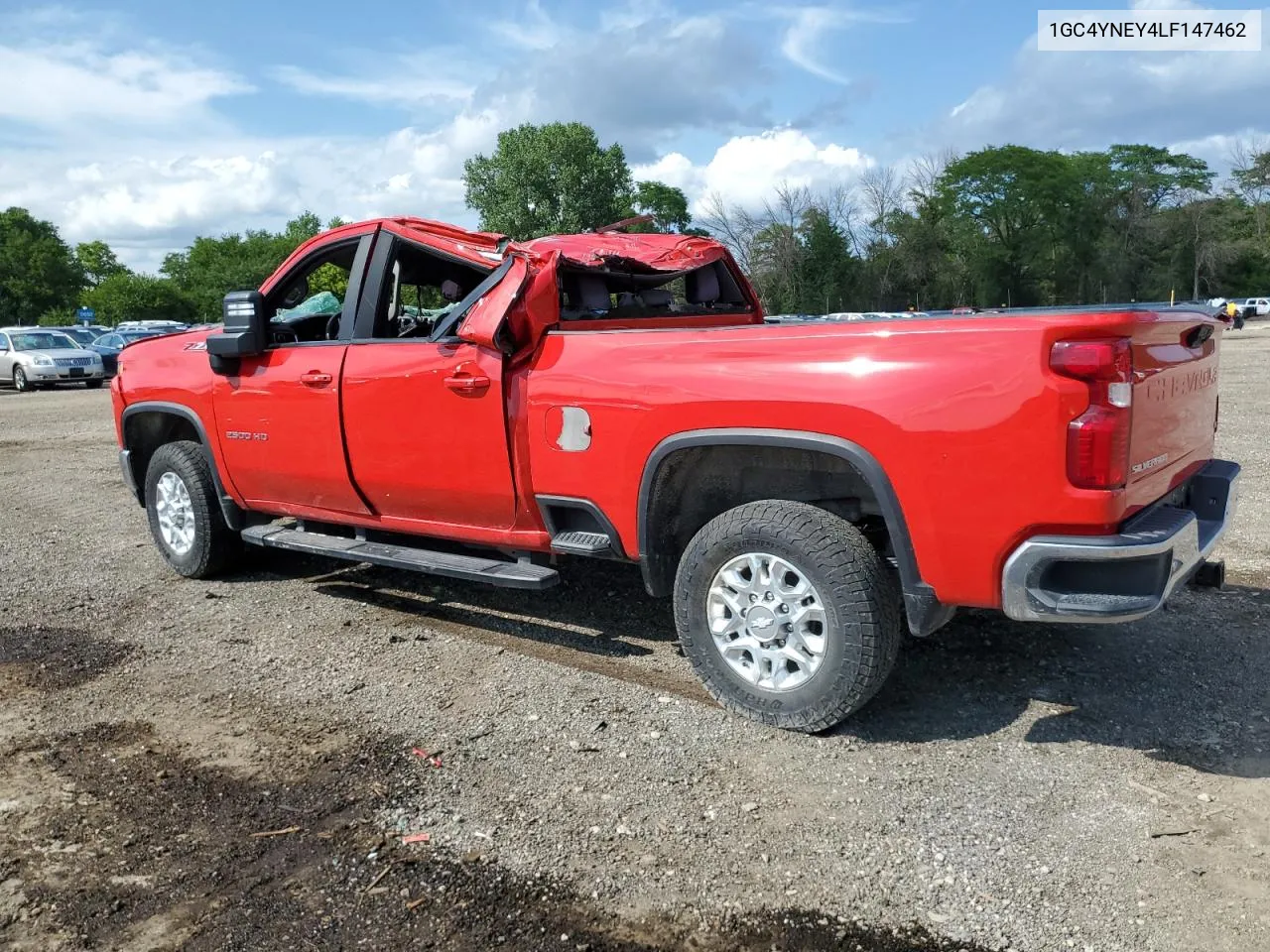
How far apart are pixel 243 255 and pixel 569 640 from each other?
96602 mm

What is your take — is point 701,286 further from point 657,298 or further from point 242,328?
point 242,328

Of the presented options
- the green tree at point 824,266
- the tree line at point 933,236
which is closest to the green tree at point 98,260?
the tree line at point 933,236

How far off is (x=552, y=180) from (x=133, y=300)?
36440 millimetres

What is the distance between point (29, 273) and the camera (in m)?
78.4

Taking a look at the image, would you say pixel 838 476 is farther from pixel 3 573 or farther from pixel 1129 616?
pixel 3 573

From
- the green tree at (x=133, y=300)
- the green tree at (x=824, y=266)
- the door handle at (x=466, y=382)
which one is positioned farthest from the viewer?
the green tree at (x=133, y=300)

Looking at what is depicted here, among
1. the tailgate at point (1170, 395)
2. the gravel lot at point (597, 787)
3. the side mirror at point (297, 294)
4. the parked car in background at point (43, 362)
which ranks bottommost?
the gravel lot at point (597, 787)

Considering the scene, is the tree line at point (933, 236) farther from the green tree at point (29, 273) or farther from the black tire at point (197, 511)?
the black tire at point (197, 511)

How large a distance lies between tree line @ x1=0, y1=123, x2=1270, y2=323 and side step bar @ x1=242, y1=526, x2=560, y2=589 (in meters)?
42.6

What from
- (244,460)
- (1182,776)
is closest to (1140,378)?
(1182,776)

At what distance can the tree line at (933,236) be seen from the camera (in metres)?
55.4

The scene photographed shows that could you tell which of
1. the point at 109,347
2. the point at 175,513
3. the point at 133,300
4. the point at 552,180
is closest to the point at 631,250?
the point at 175,513

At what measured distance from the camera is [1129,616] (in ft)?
10.6

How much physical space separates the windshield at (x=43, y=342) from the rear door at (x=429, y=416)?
24567 millimetres
